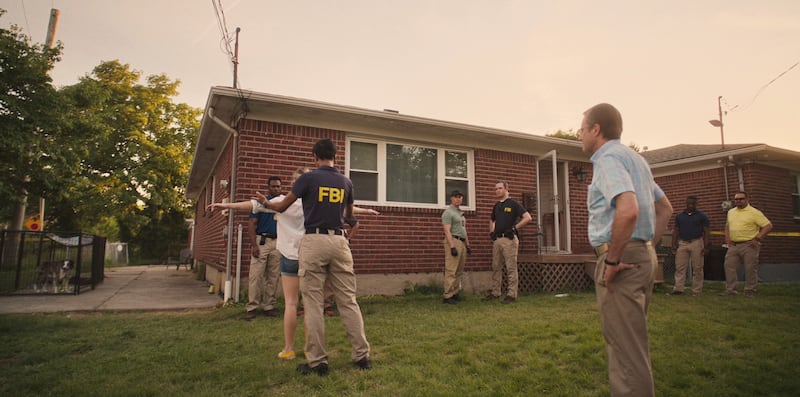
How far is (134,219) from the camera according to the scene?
22688mm

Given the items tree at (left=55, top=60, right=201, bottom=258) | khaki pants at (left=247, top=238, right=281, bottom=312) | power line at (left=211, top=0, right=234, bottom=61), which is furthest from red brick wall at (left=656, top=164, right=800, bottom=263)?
tree at (left=55, top=60, right=201, bottom=258)

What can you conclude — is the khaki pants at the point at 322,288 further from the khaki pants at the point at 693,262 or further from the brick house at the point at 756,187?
the brick house at the point at 756,187

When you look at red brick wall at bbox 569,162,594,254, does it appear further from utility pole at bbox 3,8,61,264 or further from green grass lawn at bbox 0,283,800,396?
utility pole at bbox 3,8,61,264

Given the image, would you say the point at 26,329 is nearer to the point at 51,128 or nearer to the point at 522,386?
the point at 522,386

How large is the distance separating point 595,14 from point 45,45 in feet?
57.6

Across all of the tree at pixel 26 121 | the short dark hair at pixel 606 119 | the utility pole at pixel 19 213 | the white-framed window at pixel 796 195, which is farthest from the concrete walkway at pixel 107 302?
the white-framed window at pixel 796 195

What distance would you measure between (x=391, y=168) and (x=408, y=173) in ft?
1.30

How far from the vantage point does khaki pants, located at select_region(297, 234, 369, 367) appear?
3.42m

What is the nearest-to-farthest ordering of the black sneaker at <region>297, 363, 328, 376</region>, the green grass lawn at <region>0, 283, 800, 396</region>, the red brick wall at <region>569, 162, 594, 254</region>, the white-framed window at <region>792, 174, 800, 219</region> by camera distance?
the green grass lawn at <region>0, 283, 800, 396</region> < the black sneaker at <region>297, 363, 328, 376</region> < the red brick wall at <region>569, 162, 594, 254</region> < the white-framed window at <region>792, 174, 800, 219</region>

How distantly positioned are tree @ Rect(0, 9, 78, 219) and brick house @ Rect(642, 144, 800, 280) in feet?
61.9

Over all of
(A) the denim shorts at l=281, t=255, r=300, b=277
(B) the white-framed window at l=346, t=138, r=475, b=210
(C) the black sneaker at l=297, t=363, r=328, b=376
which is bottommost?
(C) the black sneaker at l=297, t=363, r=328, b=376

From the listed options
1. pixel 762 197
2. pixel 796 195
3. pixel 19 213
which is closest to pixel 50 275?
pixel 19 213

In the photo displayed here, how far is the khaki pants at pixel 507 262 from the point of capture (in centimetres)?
725

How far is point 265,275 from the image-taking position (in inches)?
247
